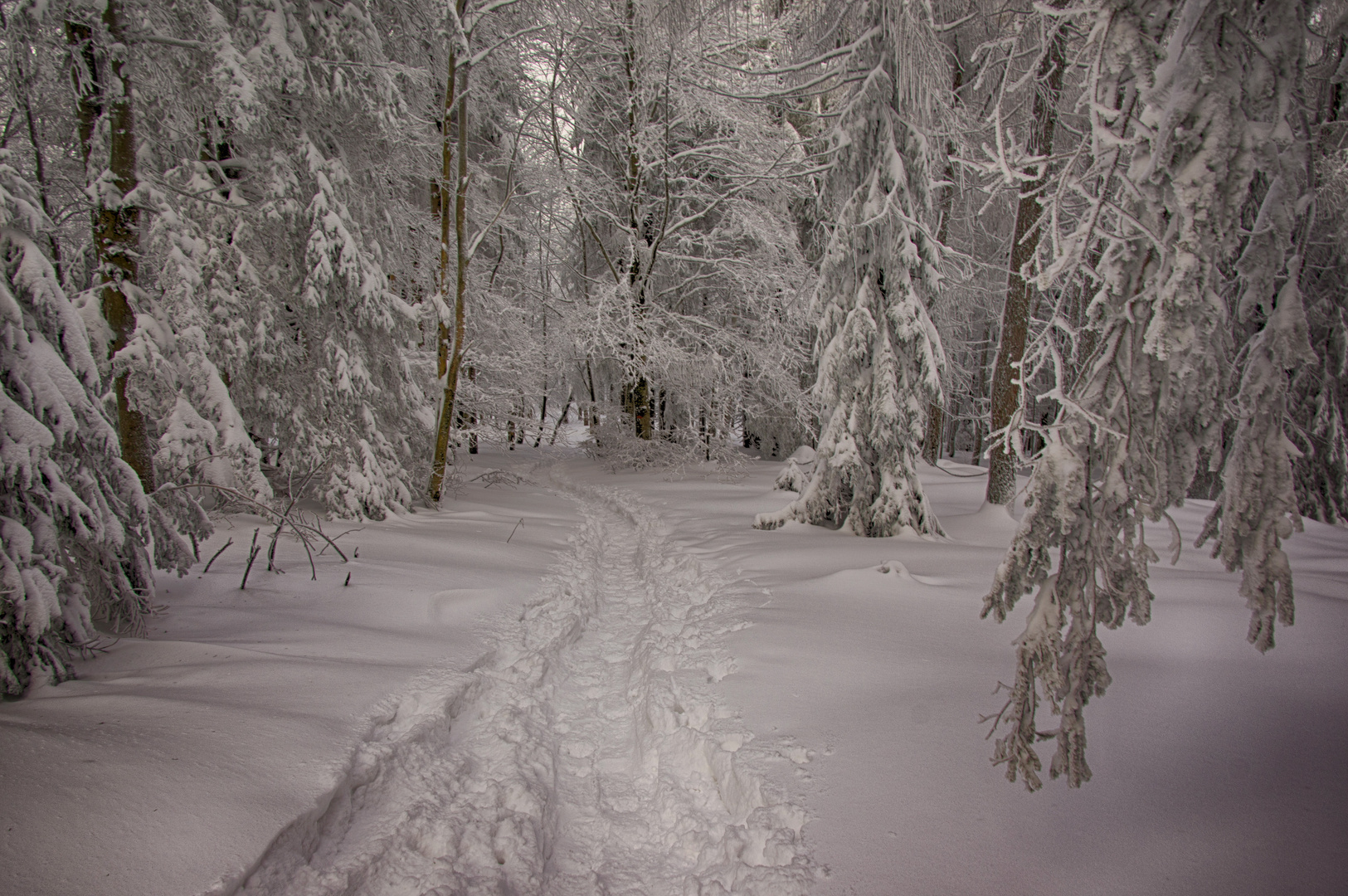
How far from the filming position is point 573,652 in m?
5.05

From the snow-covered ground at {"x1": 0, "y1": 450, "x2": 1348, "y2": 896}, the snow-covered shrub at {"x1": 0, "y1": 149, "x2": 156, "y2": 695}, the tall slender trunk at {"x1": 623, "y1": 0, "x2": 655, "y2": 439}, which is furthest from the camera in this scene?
the tall slender trunk at {"x1": 623, "y1": 0, "x2": 655, "y2": 439}

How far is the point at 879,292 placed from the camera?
777 cm

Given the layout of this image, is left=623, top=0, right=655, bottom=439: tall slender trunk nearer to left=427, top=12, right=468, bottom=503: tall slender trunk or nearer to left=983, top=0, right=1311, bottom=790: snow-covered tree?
left=427, top=12, right=468, bottom=503: tall slender trunk

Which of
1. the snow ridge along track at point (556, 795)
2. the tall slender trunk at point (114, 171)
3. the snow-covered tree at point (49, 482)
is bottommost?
the snow ridge along track at point (556, 795)

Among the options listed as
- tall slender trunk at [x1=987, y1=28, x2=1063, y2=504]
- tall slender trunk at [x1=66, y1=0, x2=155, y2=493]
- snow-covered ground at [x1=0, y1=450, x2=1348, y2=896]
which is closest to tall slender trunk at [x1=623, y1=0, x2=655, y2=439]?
tall slender trunk at [x1=987, y1=28, x2=1063, y2=504]

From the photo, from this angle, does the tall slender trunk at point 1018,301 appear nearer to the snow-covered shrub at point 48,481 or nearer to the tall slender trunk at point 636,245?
the tall slender trunk at point 636,245

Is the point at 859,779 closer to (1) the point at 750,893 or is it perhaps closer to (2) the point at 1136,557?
(1) the point at 750,893

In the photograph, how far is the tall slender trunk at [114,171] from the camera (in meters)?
4.77

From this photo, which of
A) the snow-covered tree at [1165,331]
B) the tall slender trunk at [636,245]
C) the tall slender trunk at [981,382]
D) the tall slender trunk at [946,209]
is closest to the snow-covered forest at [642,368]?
the snow-covered tree at [1165,331]

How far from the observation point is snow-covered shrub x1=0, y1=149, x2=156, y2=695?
288 cm

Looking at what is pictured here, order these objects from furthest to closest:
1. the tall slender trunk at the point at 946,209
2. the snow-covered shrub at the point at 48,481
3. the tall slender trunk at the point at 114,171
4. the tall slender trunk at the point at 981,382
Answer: the tall slender trunk at the point at 981,382, the tall slender trunk at the point at 946,209, the tall slender trunk at the point at 114,171, the snow-covered shrub at the point at 48,481

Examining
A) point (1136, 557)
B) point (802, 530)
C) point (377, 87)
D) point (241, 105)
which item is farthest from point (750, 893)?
point (377, 87)

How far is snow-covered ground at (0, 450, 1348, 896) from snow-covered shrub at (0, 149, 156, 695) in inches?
11.6

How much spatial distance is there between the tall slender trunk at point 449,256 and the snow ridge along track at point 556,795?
18.6 feet
